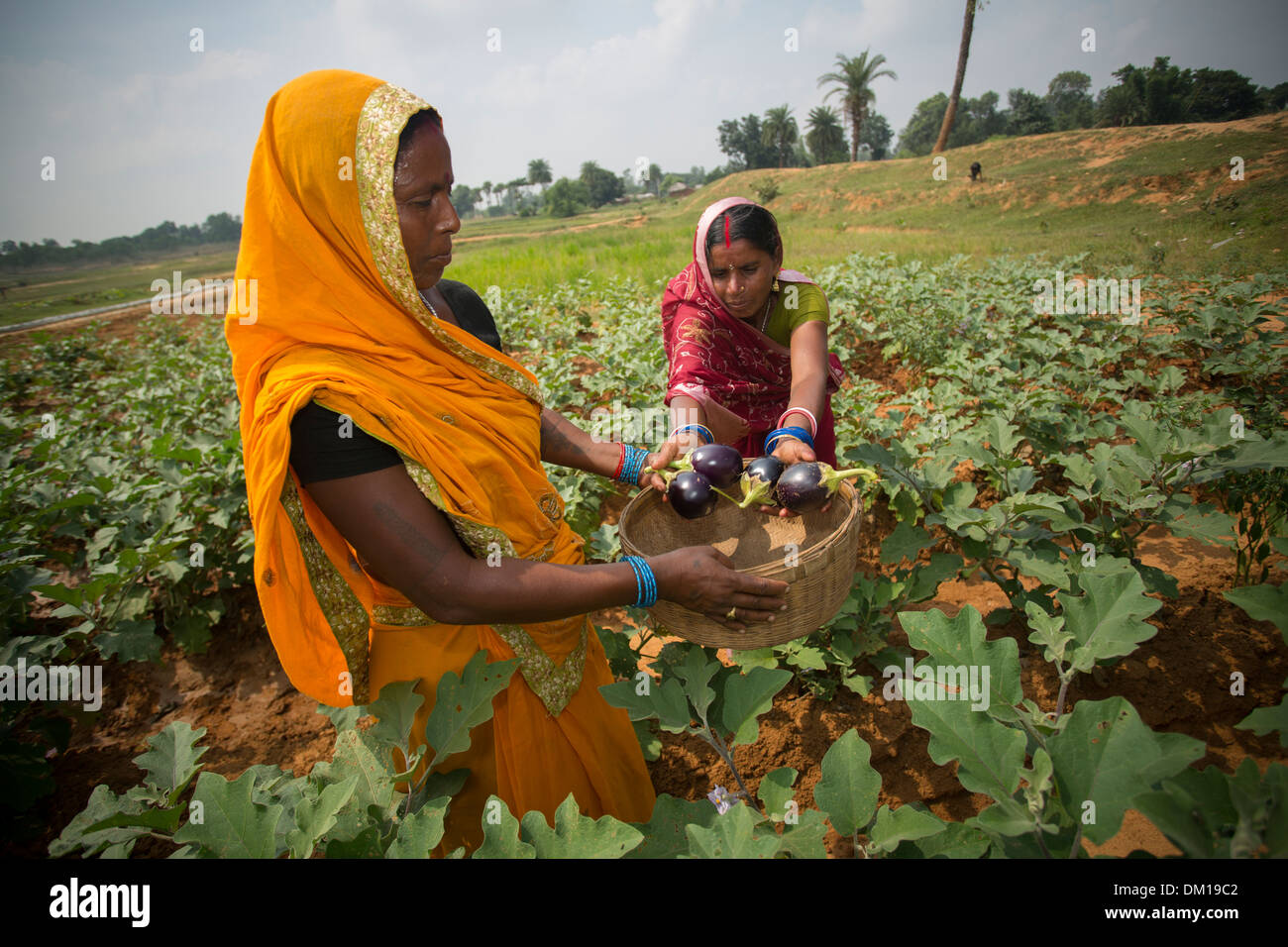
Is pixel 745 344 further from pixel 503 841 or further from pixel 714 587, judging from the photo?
pixel 503 841

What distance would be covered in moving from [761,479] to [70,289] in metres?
35.1

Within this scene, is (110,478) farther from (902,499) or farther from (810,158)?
(810,158)

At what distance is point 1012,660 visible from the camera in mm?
1114

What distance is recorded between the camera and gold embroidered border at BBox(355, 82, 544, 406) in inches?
54.2

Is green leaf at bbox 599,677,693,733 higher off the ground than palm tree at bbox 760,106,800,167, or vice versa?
palm tree at bbox 760,106,800,167

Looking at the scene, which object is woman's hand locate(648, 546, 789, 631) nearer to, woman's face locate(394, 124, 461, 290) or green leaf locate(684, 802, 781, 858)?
green leaf locate(684, 802, 781, 858)

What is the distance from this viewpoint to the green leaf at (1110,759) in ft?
2.80

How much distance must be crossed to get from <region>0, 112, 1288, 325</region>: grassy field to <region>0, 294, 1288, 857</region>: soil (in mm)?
5231

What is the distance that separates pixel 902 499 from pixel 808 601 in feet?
3.26

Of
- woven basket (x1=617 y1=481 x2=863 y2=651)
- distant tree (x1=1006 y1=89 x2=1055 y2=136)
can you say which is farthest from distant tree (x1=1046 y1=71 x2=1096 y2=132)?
woven basket (x1=617 y1=481 x2=863 y2=651)

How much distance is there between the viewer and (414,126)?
56.7 inches

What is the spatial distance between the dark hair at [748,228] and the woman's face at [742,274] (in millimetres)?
19

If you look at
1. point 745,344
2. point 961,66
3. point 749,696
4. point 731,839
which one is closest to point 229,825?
point 731,839
